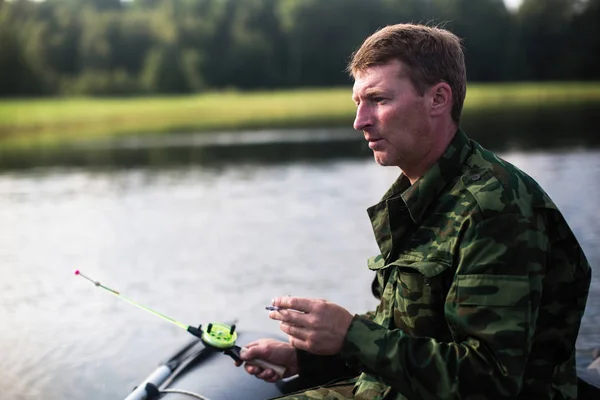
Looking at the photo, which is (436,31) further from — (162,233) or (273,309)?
(162,233)

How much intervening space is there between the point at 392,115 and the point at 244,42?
56363 mm

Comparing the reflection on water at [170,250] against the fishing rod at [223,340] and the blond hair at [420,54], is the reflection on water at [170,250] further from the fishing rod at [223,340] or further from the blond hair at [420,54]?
the blond hair at [420,54]

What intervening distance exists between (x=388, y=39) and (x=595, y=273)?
22.8 feet

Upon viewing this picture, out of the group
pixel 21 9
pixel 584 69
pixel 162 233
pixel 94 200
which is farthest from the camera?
pixel 21 9

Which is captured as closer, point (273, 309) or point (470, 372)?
point (470, 372)

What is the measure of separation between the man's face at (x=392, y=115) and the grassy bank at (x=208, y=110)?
3353cm

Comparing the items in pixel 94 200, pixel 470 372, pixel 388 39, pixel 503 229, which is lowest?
pixel 94 200

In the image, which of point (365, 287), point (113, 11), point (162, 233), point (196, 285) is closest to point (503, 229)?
point (365, 287)

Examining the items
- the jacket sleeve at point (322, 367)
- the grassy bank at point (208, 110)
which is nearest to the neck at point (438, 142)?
the jacket sleeve at point (322, 367)

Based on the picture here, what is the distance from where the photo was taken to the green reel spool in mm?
2693

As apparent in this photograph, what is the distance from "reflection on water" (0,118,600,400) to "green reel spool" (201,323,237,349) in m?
3.04

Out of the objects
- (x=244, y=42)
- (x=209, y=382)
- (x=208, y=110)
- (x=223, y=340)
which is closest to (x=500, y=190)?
(x=223, y=340)

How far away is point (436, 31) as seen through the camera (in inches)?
84.3

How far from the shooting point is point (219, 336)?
9.04 ft
